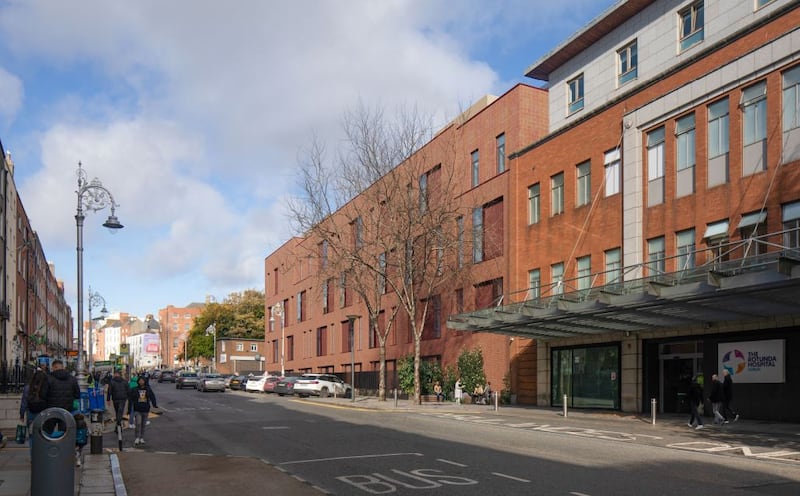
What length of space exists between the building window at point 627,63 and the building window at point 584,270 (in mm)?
8269

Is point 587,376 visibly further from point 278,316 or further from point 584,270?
point 278,316

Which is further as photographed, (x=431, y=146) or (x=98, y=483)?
(x=431, y=146)

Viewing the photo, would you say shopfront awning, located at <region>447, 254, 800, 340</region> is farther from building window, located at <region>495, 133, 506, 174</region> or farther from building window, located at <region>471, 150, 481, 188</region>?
building window, located at <region>471, 150, 481, 188</region>

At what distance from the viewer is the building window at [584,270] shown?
32938 mm

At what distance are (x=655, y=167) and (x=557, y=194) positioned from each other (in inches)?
259

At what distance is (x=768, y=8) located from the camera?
26.5 meters

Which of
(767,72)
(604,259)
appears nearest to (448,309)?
(604,259)

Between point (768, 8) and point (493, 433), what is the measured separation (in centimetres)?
1811

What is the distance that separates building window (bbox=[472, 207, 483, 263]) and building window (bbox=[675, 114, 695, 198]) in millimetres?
13524

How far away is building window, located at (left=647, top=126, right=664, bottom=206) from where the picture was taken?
29.5 meters

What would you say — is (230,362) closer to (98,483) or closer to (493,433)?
(493,433)

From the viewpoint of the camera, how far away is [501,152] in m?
41.0

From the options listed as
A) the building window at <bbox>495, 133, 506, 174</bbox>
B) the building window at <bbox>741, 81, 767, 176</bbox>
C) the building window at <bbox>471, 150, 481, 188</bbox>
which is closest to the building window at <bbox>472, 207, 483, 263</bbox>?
the building window at <bbox>471, 150, 481, 188</bbox>

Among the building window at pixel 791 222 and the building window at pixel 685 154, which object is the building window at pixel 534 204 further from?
the building window at pixel 791 222
